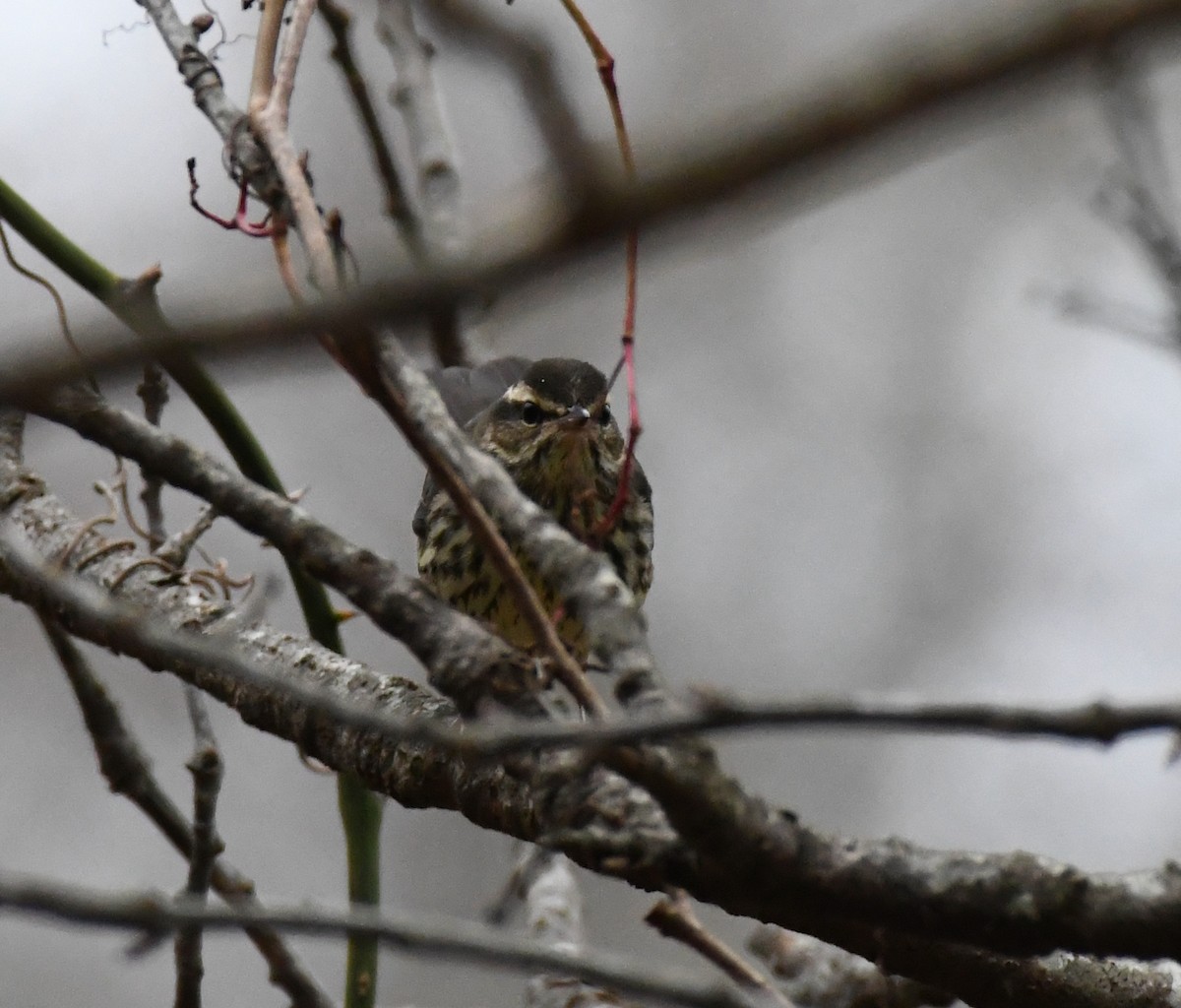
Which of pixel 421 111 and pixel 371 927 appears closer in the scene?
pixel 371 927

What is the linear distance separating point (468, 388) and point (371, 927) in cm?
472

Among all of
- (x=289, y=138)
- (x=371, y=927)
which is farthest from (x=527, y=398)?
(x=371, y=927)

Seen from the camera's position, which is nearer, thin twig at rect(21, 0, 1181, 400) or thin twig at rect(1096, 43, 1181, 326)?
thin twig at rect(21, 0, 1181, 400)

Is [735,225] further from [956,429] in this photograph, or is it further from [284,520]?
[956,429]

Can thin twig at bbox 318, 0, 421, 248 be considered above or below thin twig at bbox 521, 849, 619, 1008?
above

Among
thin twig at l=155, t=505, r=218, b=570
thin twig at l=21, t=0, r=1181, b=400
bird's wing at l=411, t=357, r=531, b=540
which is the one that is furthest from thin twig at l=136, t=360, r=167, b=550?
thin twig at l=21, t=0, r=1181, b=400

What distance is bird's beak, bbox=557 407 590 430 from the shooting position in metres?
5.84

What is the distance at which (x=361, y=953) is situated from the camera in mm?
3506

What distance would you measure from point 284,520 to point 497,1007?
6.96 m

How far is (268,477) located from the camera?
12.0 ft

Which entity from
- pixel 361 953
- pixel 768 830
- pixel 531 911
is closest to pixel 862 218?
pixel 531 911

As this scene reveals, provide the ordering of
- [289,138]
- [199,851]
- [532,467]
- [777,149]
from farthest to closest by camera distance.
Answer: [532,467]
[199,851]
[289,138]
[777,149]

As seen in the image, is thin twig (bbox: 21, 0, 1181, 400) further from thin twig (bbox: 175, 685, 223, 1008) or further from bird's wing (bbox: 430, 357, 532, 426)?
bird's wing (bbox: 430, 357, 532, 426)

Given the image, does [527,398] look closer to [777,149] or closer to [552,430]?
[552,430]
